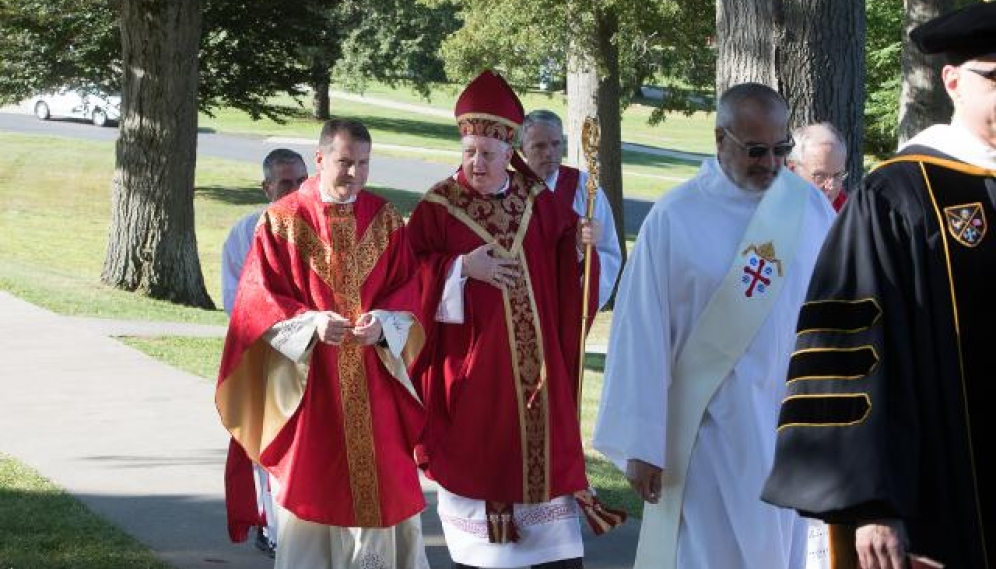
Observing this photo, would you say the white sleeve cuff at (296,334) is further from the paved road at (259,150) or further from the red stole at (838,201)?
the paved road at (259,150)

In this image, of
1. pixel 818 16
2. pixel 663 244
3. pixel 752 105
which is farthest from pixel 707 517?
pixel 818 16

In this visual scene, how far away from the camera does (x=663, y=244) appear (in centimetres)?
600

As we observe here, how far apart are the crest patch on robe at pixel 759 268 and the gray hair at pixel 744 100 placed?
42 centimetres

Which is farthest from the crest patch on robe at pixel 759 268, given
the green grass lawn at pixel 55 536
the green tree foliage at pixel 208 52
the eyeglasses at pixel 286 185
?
the green tree foliage at pixel 208 52

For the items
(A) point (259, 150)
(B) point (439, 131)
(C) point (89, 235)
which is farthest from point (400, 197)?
(B) point (439, 131)

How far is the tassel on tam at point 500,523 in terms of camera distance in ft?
24.4

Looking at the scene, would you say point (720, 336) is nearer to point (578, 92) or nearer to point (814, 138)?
point (814, 138)

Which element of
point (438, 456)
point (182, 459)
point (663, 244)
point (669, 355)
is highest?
point (663, 244)

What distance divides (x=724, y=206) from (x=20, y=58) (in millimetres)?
22928

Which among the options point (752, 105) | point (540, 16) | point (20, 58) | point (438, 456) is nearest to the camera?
point (752, 105)

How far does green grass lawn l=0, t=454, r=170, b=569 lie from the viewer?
8.03 meters

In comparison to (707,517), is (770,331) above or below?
above

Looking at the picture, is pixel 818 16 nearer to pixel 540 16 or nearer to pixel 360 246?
pixel 360 246

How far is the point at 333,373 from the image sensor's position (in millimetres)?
7570
